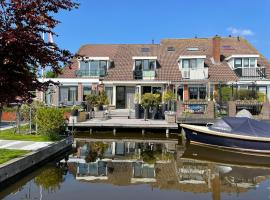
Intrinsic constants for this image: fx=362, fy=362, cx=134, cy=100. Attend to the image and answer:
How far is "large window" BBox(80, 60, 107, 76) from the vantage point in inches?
1570

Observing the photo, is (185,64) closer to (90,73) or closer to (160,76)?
(160,76)

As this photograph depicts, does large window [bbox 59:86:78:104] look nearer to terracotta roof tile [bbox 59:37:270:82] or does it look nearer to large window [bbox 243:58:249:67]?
terracotta roof tile [bbox 59:37:270:82]

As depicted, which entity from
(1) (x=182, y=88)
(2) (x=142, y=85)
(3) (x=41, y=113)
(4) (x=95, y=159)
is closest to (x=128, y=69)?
(2) (x=142, y=85)

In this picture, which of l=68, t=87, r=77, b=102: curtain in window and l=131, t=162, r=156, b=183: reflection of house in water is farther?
l=68, t=87, r=77, b=102: curtain in window

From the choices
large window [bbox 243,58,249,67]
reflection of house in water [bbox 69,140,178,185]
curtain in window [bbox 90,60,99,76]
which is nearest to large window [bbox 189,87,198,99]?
large window [bbox 243,58,249,67]

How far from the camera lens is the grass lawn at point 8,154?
13.1 m

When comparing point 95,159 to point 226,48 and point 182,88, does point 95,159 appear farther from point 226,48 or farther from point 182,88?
point 226,48

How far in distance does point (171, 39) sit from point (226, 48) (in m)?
7.60

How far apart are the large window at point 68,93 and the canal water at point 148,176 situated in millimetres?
19795

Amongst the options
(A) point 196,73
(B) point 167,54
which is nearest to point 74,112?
(A) point 196,73

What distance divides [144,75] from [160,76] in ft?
5.67

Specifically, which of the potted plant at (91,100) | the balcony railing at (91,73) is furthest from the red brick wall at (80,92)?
the potted plant at (91,100)

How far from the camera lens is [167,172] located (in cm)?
1444

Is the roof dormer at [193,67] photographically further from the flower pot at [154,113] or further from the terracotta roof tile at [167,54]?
the flower pot at [154,113]
